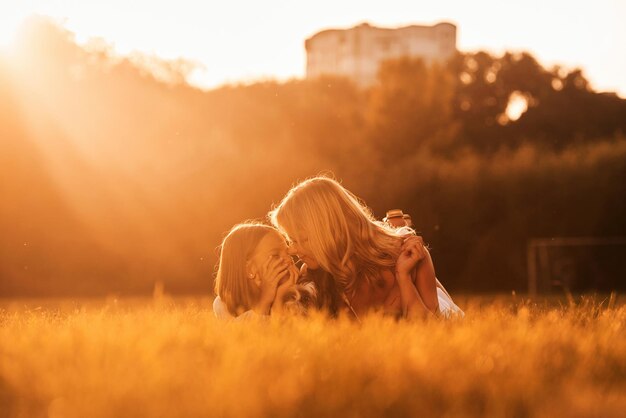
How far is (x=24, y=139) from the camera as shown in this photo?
21.5 meters

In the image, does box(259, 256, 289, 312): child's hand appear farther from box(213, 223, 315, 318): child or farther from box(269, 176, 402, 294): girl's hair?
box(269, 176, 402, 294): girl's hair

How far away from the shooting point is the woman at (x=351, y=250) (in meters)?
5.39

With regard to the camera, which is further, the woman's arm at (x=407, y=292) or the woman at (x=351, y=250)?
the woman at (x=351, y=250)

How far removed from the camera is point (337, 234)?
549 cm

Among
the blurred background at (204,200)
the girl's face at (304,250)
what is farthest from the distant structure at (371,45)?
the girl's face at (304,250)

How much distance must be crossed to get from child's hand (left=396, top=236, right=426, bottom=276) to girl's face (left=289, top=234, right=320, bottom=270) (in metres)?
0.52

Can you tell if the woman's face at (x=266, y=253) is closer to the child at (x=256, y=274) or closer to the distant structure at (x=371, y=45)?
the child at (x=256, y=274)

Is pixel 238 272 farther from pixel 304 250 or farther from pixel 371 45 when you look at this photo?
pixel 371 45

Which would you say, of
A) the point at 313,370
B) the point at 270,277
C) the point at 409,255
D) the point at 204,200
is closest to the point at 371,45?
the point at 204,200

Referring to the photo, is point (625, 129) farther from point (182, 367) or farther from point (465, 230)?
point (182, 367)

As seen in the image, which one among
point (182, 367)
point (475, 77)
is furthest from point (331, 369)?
point (475, 77)

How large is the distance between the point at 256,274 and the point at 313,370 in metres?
3.04

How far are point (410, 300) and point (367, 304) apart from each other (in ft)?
1.70

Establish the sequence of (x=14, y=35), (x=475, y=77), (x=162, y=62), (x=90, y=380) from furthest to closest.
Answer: (x=475, y=77)
(x=162, y=62)
(x=14, y=35)
(x=90, y=380)
